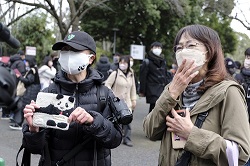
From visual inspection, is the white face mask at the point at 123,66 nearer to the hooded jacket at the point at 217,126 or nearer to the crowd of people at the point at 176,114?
the crowd of people at the point at 176,114

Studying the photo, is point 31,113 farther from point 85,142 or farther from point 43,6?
point 43,6

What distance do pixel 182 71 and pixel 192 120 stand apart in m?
0.28

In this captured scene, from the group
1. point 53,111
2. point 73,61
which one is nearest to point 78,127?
point 53,111

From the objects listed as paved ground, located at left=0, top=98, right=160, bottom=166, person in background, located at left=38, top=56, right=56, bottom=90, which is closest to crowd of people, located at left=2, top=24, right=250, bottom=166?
paved ground, located at left=0, top=98, right=160, bottom=166

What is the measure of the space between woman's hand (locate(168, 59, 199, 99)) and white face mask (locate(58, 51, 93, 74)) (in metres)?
0.76

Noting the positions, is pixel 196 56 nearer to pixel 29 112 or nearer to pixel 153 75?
pixel 29 112

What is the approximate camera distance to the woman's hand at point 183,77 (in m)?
1.94

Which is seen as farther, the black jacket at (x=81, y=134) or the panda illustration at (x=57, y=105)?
the black jacket at (x=81, y=134)

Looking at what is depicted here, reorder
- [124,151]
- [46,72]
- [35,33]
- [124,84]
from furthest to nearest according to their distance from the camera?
[35,33] < [46,72] < [124,84] < [124,151]

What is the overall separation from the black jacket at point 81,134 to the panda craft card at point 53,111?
6.0 inches

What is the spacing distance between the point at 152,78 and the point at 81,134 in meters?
5.42

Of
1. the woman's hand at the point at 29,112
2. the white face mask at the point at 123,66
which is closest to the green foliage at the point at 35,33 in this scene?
the white face mask at the point at 123,66

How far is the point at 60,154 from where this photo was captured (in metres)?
2.37

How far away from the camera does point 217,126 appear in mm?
1931
